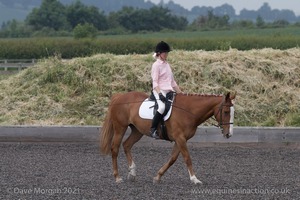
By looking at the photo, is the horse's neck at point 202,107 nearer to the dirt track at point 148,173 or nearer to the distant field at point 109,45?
the dirt track at point 148,173

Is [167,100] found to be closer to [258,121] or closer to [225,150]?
[225,150]

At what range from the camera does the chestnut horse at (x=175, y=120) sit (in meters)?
10.1

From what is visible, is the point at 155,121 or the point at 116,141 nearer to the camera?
the point at 155,121

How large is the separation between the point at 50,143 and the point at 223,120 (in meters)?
5.64

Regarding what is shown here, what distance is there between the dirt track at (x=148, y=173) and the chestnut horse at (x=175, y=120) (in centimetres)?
42

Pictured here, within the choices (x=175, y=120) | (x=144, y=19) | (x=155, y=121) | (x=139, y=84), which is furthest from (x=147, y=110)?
(x=144, y=19)

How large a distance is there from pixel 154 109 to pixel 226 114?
1.13 m

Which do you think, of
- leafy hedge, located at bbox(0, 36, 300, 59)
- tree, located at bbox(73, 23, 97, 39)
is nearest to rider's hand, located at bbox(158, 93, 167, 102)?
leafy hedge, located at bbox(0, 36, 300, 59)

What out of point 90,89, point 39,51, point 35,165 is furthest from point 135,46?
point 35,165

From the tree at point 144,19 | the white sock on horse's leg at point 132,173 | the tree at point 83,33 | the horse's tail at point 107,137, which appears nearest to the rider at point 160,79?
the white sock on horse's leg at point 132,173

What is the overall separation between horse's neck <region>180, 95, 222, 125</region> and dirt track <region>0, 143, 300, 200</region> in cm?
98

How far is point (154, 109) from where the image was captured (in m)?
10.5

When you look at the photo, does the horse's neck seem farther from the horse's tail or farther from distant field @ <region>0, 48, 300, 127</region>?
distant field @ <region>0, 48, 300, 127</region>

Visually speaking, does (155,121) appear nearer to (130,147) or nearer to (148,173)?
(130,147)
